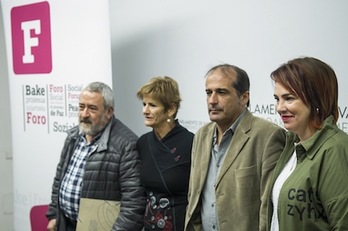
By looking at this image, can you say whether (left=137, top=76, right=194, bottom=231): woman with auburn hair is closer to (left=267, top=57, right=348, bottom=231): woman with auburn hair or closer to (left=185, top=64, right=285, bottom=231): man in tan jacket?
(left=185, top=64, right=285, bottom=231): man in tan jacket

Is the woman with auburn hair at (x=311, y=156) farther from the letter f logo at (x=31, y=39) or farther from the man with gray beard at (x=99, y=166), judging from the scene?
the letter f logo at (x=31, y=39)

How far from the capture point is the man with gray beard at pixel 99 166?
2773 mm

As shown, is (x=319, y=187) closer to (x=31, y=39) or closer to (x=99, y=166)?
(x=99, y=166)

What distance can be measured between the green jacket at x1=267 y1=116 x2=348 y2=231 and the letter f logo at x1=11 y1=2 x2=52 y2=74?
244 centimetres

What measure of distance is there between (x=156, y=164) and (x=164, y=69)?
4.27ft

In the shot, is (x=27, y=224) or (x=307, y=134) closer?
(x=307, y=134)

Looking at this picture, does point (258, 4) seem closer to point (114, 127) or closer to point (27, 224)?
point (114, 127)

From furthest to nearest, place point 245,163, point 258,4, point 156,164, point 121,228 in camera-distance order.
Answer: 1. point 258,4
2. point 121,228
3. point 156,164
4. point 245,163

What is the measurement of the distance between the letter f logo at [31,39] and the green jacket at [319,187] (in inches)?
96.1

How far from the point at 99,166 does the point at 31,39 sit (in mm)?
1504

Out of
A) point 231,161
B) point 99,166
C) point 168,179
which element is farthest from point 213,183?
point 99,166

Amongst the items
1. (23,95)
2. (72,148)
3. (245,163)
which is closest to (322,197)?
(245,163)

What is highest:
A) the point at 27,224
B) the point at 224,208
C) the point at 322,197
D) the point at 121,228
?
the point at 322,197

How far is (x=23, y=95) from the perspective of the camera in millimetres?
4086
